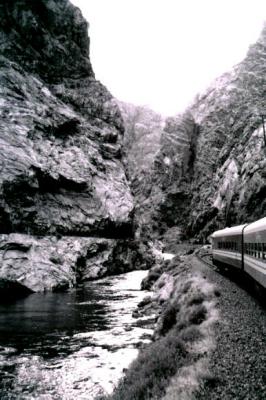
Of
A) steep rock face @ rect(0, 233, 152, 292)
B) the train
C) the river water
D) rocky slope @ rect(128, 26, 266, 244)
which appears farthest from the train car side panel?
rocky slope @ rect(128, 26, 266, 244)

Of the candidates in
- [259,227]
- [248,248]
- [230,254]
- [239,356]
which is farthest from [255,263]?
[230,254]

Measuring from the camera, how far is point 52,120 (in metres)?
68.4

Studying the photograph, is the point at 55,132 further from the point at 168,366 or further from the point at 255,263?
the point at 168,366

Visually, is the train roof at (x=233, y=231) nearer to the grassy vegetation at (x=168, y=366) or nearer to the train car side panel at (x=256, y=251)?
the train car side panel at (x=256, y=251)

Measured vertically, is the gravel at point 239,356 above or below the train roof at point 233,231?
below

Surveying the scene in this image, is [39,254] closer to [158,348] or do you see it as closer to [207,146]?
[158,348]

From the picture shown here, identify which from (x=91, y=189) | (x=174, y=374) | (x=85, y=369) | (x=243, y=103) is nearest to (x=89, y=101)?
(x=91, y=189)

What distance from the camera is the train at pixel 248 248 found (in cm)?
1608

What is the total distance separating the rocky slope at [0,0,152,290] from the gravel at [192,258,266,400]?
111ft

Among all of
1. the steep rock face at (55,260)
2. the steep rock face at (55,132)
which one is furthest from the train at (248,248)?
the steep rock face at (55,132)

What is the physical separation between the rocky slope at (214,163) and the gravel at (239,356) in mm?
68467

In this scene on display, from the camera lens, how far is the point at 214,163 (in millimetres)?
133625

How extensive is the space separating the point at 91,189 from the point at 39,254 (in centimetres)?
1989

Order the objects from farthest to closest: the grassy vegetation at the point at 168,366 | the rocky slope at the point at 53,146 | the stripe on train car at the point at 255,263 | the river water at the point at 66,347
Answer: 1. the rocky slope at the point at 53,146
2. the stripe on train car at the point at 255,263
3. the river water at the point at 66,347
4. the grassy vegetation at the point at 168,366
